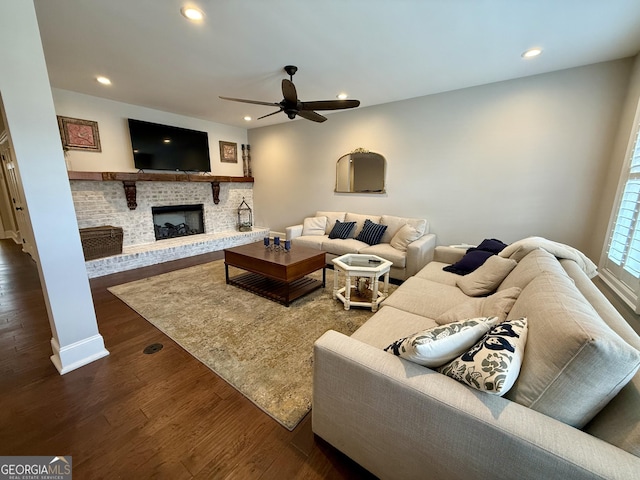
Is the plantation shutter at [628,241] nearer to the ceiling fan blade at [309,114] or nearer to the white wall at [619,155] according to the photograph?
the white wall at [619,155]

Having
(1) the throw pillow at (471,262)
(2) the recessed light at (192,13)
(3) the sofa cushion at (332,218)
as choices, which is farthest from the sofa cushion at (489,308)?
(3) the sofa cushion at (332,218)

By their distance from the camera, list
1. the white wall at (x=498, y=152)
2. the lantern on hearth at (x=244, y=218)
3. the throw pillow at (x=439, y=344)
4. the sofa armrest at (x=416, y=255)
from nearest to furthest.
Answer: the throw pillow at (x=439, y=344) < the white wall at (x=498, y=152) < the sofa armrest at (x=416, y=255) < the lantern on hearth at (x=244, y=218)

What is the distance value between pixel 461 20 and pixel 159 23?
2.48m

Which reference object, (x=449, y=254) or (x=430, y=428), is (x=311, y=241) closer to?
(x=449, y=254)

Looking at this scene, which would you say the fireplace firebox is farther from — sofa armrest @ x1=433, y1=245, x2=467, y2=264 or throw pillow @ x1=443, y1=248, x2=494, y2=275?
throw pillow @ x1=443, y1=248, x2=494, y2=275

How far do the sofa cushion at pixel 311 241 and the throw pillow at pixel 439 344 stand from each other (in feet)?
10.2

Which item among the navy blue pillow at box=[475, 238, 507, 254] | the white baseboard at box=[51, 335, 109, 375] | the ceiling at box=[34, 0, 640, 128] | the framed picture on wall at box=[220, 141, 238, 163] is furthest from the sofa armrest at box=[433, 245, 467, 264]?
the framed picture on wall at box=[220, 141, 238, 163]

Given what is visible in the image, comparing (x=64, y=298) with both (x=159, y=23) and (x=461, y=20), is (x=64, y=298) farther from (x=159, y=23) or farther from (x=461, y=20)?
(x=461, y=20)

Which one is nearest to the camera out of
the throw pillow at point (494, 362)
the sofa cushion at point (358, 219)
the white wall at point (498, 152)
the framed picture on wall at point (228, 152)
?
the throw pillow at point (494, 362)

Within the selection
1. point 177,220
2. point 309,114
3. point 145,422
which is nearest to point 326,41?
point 309,114

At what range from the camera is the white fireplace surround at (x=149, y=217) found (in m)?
3.96

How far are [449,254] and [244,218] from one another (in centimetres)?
481

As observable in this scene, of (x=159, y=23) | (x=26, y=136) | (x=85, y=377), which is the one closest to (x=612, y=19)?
(x=159, y=23)

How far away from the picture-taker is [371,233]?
406 centimetres
